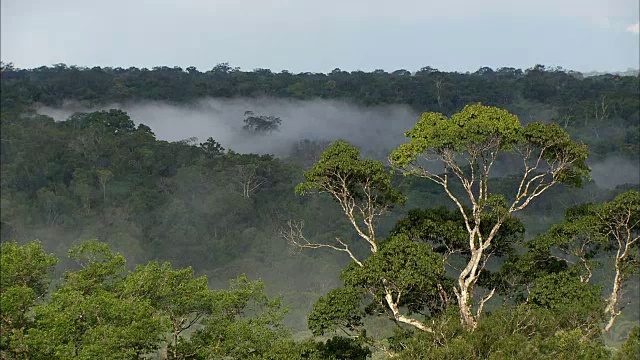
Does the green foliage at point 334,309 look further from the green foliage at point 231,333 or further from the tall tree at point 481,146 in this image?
the tall tree at point 481,146

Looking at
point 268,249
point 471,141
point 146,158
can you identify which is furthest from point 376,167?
point 146,158

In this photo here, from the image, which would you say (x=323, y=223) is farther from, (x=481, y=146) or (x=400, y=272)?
(x=400, y=272)

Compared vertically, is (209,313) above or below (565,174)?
below

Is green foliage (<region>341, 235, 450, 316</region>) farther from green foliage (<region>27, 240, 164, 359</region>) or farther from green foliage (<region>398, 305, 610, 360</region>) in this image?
green foliage (<region>27, 240, 164, 359</region>)

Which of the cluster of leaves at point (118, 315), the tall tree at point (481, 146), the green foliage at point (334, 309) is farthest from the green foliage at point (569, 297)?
the cluster of leaves at point (118, 315)

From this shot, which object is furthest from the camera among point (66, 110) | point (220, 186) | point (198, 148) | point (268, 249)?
point (66, 110)

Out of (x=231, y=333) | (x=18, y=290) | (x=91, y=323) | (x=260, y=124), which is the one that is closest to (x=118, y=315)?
(x=91, y=323)

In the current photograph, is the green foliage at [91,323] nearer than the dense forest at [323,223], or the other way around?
the green foliage at [91,323]

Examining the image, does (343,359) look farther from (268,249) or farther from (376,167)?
(268,249)

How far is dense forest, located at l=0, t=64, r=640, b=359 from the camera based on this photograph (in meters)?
14.9

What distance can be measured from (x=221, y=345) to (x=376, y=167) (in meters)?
5.81

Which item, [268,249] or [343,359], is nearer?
[343,359]

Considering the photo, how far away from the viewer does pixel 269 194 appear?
57.9m

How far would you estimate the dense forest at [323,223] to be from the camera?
48.8 feet
